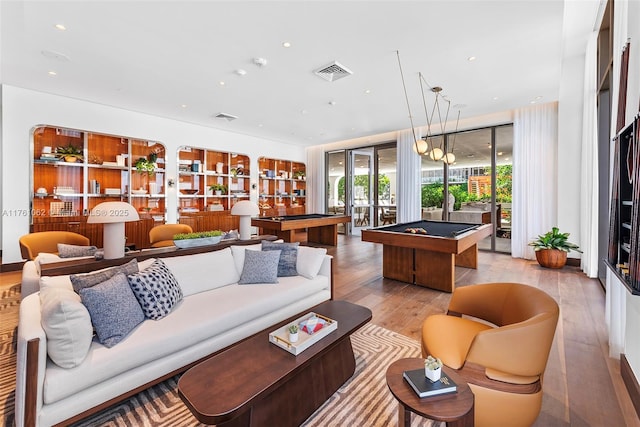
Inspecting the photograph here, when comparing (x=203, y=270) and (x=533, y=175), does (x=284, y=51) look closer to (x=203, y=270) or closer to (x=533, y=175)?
(x=203, y=270)

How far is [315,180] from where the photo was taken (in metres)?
10.2

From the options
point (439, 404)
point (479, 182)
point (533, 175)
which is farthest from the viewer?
point (479, 182)

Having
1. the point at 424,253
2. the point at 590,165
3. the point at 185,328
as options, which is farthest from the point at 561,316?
the point at 185,328

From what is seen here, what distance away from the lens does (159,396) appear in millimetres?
1945

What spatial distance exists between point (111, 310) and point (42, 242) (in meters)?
3.71

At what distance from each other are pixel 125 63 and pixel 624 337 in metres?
6.35

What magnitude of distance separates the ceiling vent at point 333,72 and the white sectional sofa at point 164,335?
2730mm

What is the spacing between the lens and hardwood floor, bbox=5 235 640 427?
1.83 metres

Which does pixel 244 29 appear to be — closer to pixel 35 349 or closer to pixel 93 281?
pixel 93 281

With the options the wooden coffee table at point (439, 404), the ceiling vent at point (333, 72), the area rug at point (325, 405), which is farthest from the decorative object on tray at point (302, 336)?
the ceiling vent at point (333, 72)

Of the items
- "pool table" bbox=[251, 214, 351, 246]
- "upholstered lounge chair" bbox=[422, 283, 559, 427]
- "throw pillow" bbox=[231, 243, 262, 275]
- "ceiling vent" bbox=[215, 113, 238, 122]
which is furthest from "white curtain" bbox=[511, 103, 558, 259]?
"ceiling vent" bbox=[215, 113, 238, 122]

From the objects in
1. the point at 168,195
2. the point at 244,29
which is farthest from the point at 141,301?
the point at 168,195

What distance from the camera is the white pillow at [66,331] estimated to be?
1.56m

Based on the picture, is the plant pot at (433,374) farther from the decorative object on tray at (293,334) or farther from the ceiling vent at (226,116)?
the ceiling vent at (226,116)
